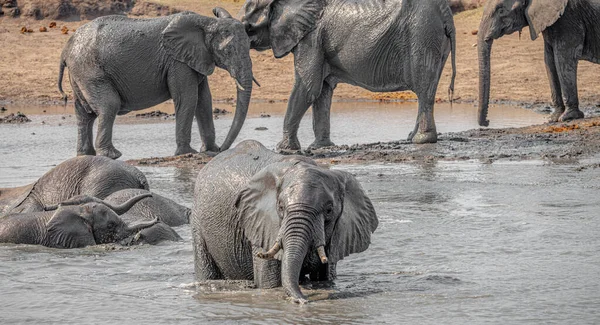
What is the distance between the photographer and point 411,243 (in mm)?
8234

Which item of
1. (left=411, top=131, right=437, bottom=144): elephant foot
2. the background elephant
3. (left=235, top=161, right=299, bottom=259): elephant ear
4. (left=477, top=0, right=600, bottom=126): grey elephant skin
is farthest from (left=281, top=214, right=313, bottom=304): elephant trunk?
(left=477, top=0, right=600, bottom=126): grey elephant skin

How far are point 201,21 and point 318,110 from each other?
1.95 m

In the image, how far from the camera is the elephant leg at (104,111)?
14531 millimetres

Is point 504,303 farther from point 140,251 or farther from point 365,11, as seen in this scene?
point 365,11

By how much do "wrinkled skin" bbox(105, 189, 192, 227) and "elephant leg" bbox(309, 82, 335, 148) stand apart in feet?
18.9

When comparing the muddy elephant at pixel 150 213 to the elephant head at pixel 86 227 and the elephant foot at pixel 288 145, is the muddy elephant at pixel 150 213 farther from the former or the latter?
Result: the elephant foot at pixel 288 145

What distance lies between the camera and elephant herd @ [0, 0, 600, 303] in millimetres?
8859

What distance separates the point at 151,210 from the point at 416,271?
306cm

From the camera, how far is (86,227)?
8820 millimetres

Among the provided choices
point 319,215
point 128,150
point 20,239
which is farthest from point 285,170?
point 128,150

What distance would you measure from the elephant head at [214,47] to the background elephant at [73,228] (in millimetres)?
5627

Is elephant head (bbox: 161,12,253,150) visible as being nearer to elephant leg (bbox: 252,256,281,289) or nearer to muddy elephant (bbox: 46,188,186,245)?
muddy elephant (bbox: 46,188,186,245)

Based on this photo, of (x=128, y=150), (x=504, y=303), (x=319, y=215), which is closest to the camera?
(x=319, y=215)

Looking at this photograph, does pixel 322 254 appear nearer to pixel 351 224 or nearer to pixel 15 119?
pixel 351 224
